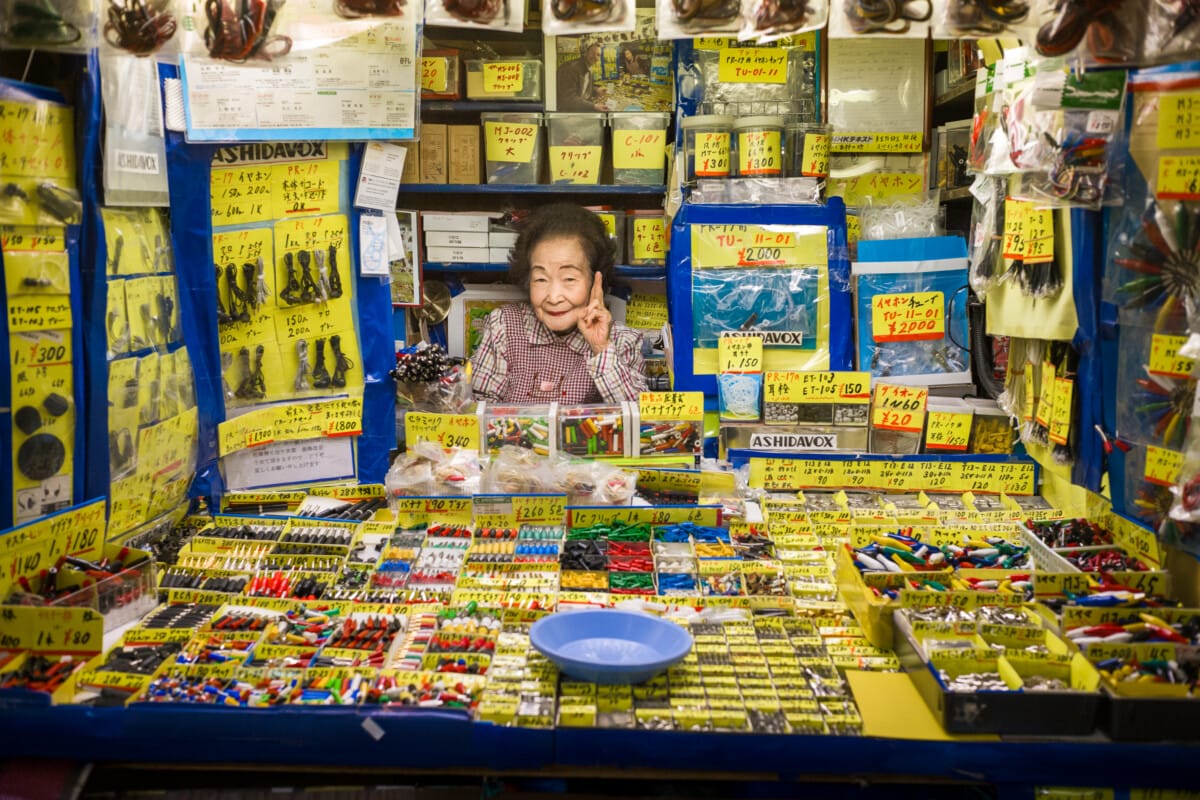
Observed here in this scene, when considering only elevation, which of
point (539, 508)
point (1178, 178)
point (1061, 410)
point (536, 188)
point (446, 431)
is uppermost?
point (536, 188)

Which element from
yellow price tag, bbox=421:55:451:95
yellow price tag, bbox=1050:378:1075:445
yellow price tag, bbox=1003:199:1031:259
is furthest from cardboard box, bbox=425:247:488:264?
yellow price tag, bbox=1050:378:1075:445

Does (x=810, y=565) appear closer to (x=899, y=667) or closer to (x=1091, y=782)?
(x=899, y=667)

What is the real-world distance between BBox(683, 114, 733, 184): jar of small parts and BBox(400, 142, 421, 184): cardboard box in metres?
1.28

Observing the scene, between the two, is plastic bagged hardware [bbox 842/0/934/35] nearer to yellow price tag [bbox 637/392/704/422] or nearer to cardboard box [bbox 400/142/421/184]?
yellow price tag [bbox 637/392/704/422]

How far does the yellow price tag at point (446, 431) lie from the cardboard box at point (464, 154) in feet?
5.01

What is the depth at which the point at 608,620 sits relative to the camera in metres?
2.40

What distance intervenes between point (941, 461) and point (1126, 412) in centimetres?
90

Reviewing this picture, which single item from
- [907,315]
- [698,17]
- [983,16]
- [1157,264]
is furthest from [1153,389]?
[907,315]

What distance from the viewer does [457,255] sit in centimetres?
475

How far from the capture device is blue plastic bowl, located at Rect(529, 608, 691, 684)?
216 centimetres

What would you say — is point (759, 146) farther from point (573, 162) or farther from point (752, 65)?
point (573, 162)

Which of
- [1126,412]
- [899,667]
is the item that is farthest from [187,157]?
[1126,412]

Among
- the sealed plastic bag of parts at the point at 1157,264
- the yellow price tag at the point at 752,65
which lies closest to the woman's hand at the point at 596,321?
the yellow price tag at the point at 752,65

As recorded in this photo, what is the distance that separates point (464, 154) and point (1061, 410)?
113 inches
